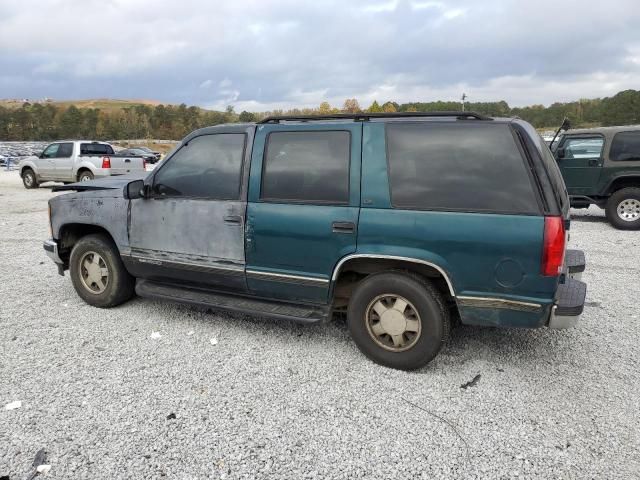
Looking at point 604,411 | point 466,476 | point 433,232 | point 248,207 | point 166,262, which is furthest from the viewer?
point 166,262

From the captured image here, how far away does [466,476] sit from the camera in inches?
89.7

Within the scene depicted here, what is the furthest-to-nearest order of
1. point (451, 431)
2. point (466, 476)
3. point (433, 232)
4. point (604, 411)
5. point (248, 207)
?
point (248, 207) → point (433, 232) → point (604, 411) → point (451, 431) → point (466, 476)

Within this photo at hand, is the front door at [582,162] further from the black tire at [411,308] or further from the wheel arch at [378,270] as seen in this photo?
the black tire at [411,308]

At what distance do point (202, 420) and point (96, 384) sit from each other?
0.96 m

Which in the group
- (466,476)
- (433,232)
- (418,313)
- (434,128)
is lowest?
(466,476)

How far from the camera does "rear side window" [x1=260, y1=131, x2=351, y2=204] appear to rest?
3.35 m

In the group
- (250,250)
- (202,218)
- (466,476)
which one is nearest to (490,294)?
(466,476)

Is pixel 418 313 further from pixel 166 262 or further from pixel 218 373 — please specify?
pixel 166 262

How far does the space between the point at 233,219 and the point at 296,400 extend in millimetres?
1570

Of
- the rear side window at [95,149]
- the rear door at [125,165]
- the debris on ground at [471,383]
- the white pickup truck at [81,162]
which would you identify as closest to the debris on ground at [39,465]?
the debris on ground at [471,383]

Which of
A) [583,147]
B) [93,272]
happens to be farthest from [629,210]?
[93,272]

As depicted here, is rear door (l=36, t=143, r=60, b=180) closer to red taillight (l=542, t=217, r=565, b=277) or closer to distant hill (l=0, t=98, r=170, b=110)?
red taillight (l=542, t=217, r=565, b=277)

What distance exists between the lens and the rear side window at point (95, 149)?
15.5 metres

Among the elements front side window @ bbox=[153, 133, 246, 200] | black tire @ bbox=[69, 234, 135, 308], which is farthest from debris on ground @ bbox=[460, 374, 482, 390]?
black tire @ bbox=[69, 234, 135, 308]
